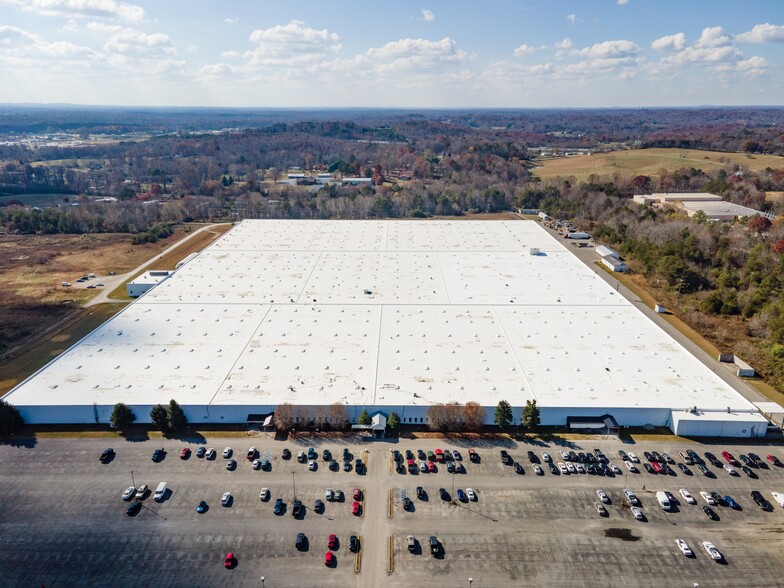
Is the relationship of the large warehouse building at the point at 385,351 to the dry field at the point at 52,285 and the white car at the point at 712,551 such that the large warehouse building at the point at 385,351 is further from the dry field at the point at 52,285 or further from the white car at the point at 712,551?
the white car at the point at 712,551

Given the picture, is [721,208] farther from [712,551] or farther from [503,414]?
[712,551]

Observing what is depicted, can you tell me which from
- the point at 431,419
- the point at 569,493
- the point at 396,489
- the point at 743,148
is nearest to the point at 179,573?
the point at 396,489

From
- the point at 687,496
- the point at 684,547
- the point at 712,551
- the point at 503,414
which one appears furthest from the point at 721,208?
the point at 684,547

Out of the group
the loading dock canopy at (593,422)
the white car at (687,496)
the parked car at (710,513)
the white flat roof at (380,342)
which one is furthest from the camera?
the white flat roof at (380,342)

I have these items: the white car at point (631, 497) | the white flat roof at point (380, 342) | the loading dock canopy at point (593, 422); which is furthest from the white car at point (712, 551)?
the white flat roof at point (380, 342)

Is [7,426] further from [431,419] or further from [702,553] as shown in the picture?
[702,553]

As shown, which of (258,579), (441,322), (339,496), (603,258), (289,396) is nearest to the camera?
(258,579)

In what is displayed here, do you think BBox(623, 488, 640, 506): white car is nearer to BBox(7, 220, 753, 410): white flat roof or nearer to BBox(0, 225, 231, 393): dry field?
BBox(7, 220, 753, 410): white flat roof
